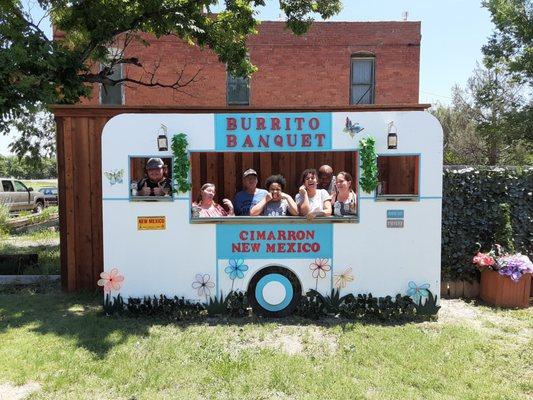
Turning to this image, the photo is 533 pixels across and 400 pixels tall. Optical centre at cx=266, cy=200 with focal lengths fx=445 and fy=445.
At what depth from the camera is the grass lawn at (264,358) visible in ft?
11.9

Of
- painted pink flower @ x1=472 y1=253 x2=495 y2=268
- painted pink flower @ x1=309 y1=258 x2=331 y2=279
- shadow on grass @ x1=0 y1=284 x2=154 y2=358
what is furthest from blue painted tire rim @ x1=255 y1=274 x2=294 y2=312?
painted pink flower @ x1=472 y1=253 x2=495 y2=268

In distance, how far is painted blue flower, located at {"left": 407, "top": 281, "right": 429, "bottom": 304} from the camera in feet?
17.7

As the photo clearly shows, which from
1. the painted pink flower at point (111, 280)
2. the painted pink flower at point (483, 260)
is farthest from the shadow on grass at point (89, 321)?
the painted pink flower at point (483, 260)

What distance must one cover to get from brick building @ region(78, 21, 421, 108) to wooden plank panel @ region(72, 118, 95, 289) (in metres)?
8.47

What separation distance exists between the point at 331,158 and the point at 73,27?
6451 mm

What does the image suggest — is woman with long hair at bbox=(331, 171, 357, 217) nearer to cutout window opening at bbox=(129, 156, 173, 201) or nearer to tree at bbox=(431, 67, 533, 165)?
cutout window opening at bbox=(129, 156, 173, 201)

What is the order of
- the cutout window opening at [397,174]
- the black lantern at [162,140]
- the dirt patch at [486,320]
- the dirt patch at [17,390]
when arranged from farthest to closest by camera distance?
1. the cutout window opening at [397,174]
2. the black lantern at [162,140]
3. the dirt patch at [486,320]
4. the dirt patch at [17,390]

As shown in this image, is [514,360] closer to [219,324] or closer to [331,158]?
[219,324]

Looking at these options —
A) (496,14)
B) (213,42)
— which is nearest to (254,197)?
(213,42)

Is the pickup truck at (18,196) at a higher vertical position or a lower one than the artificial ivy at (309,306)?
higher

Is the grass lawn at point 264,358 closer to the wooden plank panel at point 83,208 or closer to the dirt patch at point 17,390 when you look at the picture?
the dirt patch at point 17,390

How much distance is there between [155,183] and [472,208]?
14.6 feet

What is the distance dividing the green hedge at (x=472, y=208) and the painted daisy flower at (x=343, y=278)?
1813 millimetres

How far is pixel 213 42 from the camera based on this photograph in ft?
33.9
